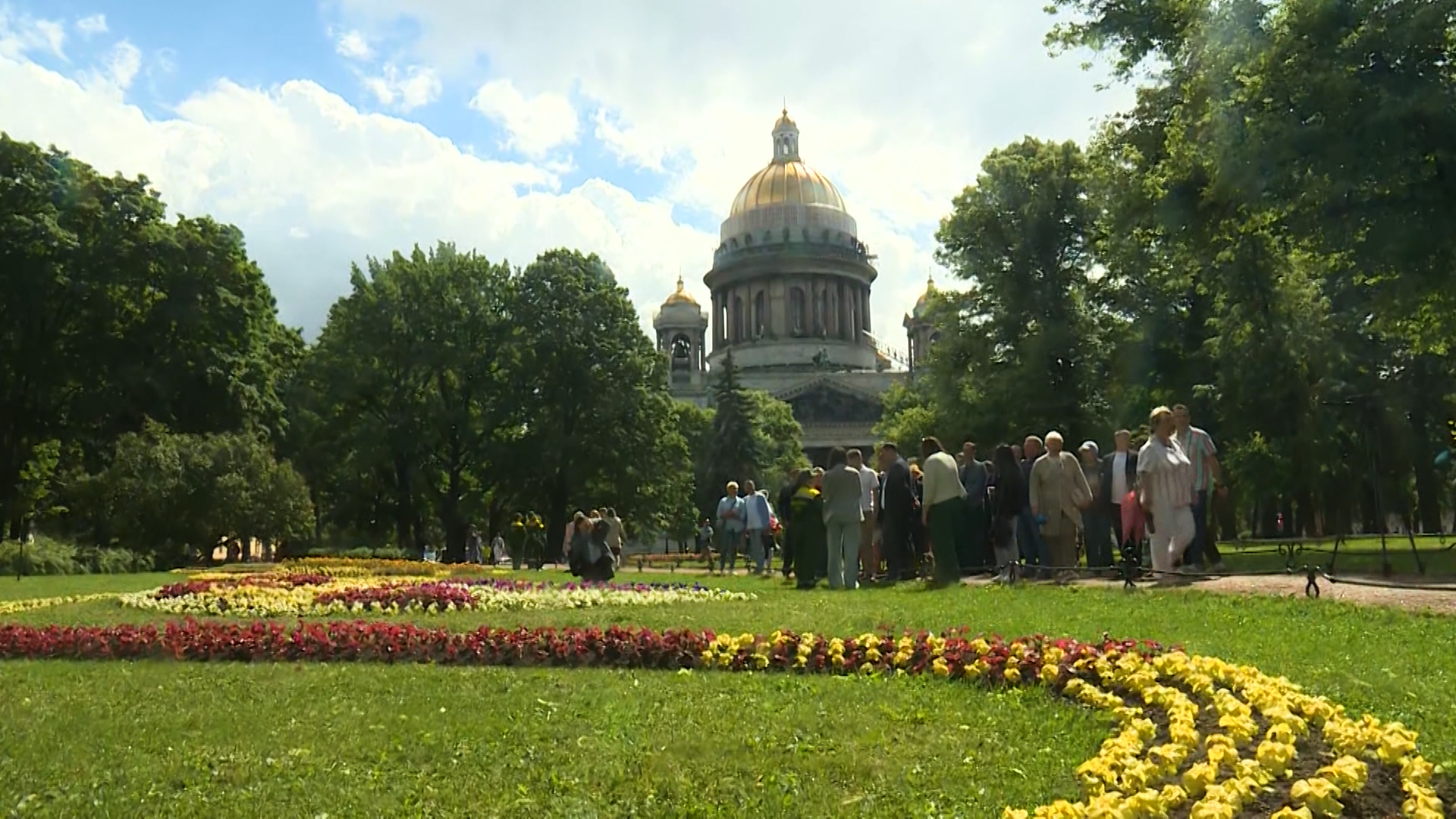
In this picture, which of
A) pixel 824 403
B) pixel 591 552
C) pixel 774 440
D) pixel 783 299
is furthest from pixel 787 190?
pixel 591 552

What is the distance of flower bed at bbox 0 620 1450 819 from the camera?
4281 millimetres

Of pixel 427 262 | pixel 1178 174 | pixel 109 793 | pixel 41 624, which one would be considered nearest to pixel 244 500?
pixel 427 262

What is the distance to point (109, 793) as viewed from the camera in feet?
16.3

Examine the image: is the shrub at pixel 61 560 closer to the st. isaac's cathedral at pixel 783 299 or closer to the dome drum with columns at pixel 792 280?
the st. isaac's cathedral at pixel 783 299

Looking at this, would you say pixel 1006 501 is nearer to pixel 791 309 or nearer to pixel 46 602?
pixel 46 602

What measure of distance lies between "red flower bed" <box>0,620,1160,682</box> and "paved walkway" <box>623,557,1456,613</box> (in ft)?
13.8

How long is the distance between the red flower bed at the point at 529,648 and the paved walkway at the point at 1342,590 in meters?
4.20

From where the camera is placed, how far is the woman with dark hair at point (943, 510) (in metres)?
14.1

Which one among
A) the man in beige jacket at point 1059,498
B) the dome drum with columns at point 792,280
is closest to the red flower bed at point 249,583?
the man in beige jacket at point 1059,498

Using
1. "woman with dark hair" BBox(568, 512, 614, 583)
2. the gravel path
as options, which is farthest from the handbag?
"woman with dark hair" BBox(568, 512, 614, 583)

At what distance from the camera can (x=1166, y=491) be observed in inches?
510

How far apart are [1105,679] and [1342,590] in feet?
21.3

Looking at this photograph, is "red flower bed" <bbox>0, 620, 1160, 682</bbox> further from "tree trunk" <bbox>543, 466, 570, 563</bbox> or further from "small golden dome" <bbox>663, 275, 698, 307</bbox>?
"small golden dome" <bbox>663, 275, 698, 307</bbox>

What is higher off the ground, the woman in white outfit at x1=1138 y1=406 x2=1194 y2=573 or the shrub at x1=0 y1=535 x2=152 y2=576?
the woman in white outfit at x1=1138 y1=406 x2=1194 y2=573
